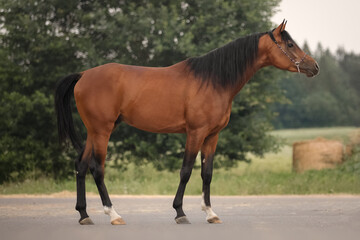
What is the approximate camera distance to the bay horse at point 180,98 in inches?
276

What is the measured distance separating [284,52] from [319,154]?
10225mm

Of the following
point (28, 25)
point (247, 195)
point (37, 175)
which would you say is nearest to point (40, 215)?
point (247, 195)

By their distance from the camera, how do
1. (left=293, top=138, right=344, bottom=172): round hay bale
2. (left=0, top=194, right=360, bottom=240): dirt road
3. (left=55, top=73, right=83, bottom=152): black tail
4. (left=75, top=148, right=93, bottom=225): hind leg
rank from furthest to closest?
(left=293, top=138, right=344, bottom=172): round hay bale, (left=55, top=73, right=83, bottom=152): black tail, (left=75, top=148, right=93, bottom=225): hind leg, (left=0, top=194, right=360, bottom=240): dirt road

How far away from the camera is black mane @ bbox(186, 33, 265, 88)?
716cm

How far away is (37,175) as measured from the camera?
49.6 ft

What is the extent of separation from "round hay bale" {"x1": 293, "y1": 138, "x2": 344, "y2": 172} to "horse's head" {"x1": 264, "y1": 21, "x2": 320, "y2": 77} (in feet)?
32.4

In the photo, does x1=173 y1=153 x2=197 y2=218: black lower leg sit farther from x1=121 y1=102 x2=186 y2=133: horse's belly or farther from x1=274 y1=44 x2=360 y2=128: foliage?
x1=274 y1=44 x2=360 y2=128: foliage

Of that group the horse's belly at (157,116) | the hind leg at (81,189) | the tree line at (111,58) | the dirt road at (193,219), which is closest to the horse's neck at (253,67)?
the horse's belly at (157,116)

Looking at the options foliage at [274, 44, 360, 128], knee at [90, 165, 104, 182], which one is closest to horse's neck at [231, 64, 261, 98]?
knee at [90, 165, 104, 182]

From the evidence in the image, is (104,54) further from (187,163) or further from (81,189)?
(187,163)

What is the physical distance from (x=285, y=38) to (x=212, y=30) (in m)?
8.98

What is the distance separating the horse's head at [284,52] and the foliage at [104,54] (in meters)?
8.03

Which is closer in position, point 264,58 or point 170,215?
point 264,58

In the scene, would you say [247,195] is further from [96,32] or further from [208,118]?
[96,32]
